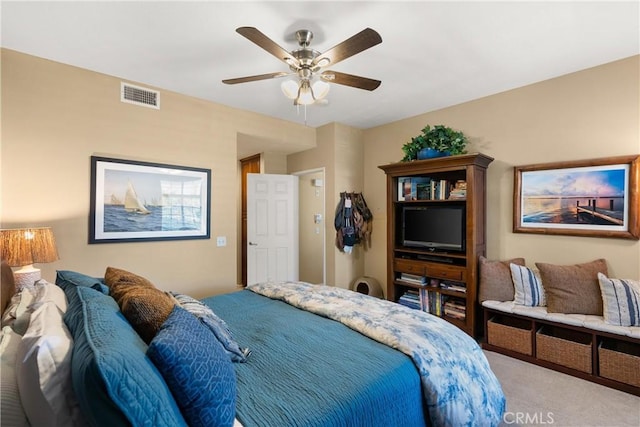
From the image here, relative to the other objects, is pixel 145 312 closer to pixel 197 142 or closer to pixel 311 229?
pixel 197 142

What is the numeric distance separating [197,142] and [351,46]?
2.25 m

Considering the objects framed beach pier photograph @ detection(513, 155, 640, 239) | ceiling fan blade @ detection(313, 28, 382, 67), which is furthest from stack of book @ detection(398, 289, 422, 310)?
ceiling fan blade @ detection(313, 28, 382, 67)

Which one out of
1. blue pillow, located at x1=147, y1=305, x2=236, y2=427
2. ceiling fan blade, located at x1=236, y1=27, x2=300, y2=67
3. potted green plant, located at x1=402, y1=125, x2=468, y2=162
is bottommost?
blue pillow, located at x1=147, y1=305, x2=236, y2=427

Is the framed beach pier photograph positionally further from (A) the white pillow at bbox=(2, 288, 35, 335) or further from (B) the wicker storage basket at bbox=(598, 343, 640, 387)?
(A) the white pillow at bbox=(2, 288, 35, 335)

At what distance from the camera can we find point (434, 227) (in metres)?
3.49

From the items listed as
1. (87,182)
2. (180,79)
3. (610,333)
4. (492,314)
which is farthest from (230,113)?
(610,333)

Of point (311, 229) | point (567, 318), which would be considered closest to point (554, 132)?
point (567, 318)

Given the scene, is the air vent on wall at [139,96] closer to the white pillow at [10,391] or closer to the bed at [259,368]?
the bed at [259,368]

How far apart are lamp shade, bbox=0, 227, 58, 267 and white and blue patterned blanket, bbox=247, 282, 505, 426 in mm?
1998

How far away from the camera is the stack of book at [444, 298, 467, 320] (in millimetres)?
3236

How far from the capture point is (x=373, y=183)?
4488 millimetres

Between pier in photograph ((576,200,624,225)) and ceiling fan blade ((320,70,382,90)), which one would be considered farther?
pier in photograph ((576,200,624,225))

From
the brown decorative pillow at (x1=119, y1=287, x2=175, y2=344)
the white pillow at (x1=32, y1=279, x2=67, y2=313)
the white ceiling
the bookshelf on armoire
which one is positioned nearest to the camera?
the brown decorative pillow at (x1=119, y1=287, x2=175, y2=344)

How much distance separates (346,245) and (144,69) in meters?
2.99
